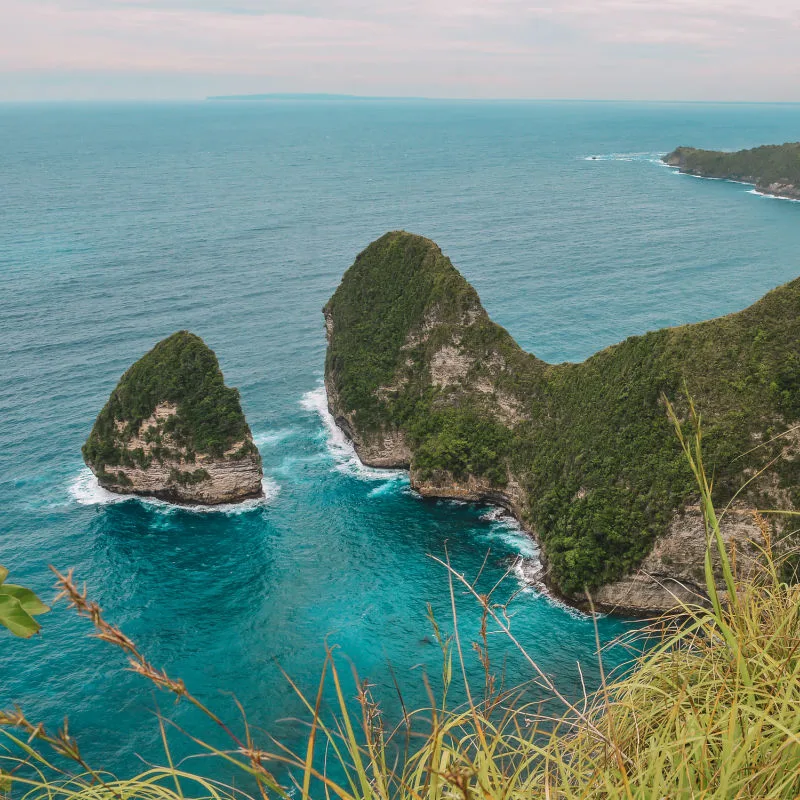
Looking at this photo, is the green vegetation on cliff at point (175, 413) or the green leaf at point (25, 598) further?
the green vegetation on cliff at point (175, 413)

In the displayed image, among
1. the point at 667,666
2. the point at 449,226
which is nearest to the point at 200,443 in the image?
the point at 667,666

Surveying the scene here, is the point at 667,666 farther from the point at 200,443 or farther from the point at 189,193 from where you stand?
the point at 189,193

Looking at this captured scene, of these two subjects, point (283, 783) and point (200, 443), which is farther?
point (200, 443)

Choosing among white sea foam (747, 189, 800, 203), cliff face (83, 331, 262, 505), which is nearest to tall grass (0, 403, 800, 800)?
cliff face (83, 331, 262, 505)

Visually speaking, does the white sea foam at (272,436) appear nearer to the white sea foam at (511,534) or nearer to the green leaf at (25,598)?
the white sea foam at (511,534)

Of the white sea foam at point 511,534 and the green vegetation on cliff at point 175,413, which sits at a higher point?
the green vegetation on cliff at point 175,413

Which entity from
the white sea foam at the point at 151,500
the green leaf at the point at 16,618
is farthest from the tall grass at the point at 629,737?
the white sea foam at the point at 151,500

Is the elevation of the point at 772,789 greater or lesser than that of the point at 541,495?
greater
